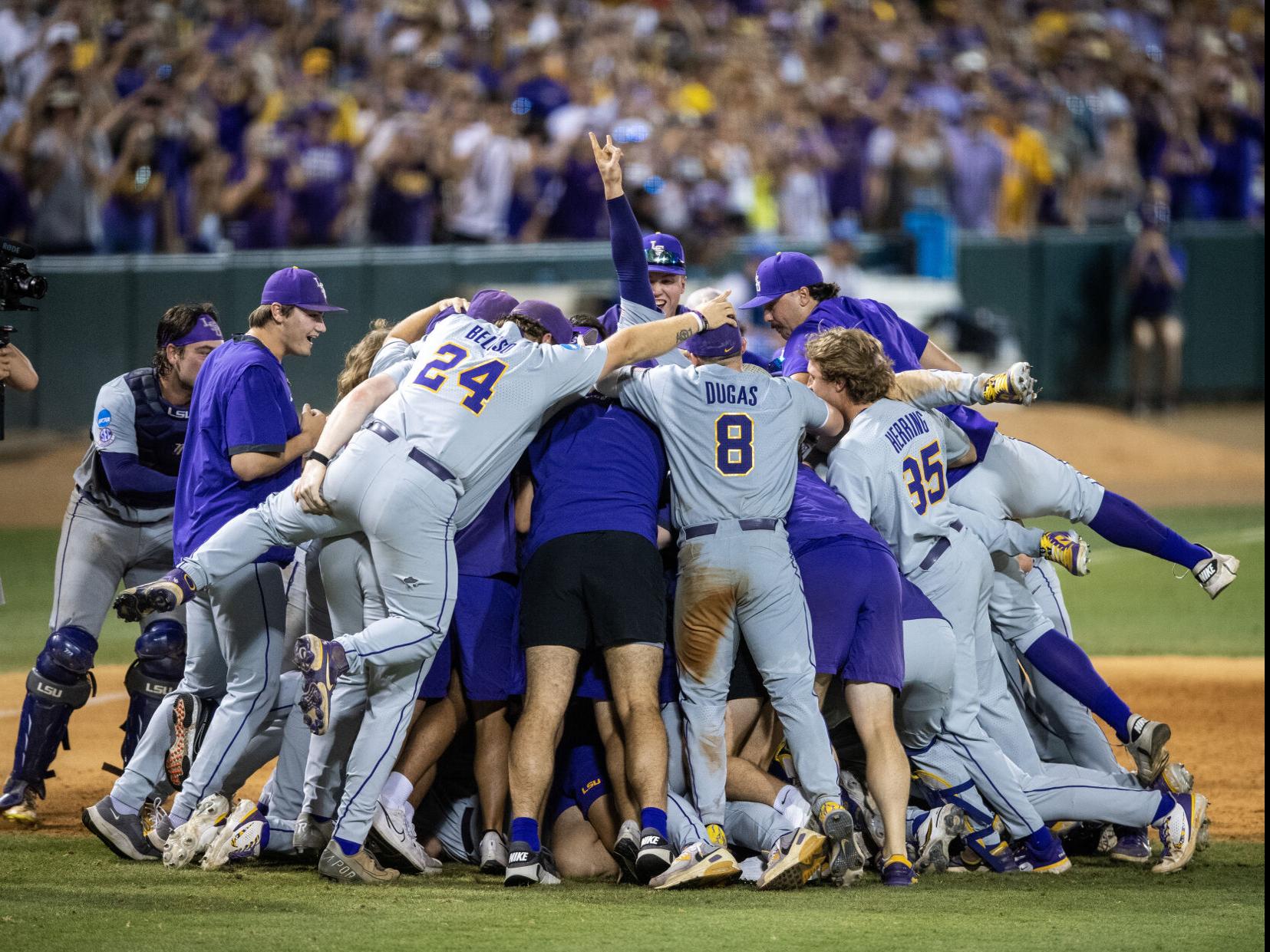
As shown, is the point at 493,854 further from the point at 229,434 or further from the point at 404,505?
the point at 229,434

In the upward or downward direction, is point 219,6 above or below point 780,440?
above

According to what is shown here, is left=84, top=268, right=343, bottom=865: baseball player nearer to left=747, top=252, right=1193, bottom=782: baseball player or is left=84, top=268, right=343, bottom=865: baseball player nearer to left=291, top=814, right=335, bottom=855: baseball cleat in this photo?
left=291, top=814, right=335, bottom=855: baseball cleat

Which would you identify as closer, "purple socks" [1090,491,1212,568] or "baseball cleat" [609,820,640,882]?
"baseball cleat" [609,820,640,882]

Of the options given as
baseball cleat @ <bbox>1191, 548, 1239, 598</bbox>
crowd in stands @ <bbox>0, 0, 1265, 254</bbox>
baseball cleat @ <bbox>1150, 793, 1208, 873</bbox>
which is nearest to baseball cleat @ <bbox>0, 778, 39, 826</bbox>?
baseball cleat @ <bbox>1150, 793, 1208, 873</bbox>

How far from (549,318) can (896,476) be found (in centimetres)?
142

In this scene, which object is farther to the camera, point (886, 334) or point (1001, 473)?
point (886, 334)

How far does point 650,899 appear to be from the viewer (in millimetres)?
5238

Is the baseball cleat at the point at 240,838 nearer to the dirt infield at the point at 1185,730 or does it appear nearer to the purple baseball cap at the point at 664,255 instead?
the dirt infield at the point at 1185,730

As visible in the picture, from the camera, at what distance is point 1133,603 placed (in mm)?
12602

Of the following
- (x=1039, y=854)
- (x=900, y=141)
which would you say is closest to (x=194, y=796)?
(x=1039, y=854)

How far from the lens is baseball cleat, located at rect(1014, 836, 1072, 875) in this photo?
596 centimetres

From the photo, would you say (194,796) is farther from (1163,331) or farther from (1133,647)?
(1163,331)

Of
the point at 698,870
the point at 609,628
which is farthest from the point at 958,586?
the point at 698,870

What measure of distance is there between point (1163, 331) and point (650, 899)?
15802mm
